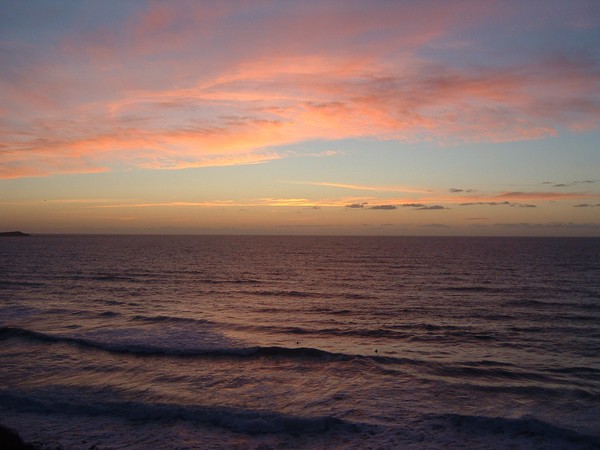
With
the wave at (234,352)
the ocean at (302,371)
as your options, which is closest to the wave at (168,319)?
the ocean at (302,371)

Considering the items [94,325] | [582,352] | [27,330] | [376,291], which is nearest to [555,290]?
[376,291]

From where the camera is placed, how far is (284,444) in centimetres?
1499

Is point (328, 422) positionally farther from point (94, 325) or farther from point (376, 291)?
point (376, 291)

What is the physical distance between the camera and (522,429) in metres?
15.9

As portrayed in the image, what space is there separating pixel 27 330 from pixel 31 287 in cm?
2472

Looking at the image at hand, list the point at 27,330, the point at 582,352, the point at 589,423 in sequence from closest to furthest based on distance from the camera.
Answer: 1. the point at 589,423
2. the point at 582,352
3. the point at 27,330

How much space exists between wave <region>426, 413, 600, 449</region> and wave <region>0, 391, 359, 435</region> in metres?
3.81

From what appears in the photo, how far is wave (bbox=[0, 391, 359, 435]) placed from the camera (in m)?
16.2

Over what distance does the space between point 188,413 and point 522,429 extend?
1202 cm

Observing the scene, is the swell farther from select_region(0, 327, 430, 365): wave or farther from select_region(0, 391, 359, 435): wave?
select_region(0, 391, 359, 435): wave

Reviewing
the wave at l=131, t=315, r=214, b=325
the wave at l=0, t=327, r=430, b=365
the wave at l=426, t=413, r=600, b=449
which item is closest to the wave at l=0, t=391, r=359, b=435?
the wave at l=426, t=413, r=600, b=449

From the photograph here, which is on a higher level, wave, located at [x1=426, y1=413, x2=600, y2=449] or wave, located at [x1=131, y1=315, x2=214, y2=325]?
wave, located at [x1=131, y1=315, x2=214, y2=325]

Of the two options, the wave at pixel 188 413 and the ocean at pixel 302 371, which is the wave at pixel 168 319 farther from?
the wave at pixel 188 413

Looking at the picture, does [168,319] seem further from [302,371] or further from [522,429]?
[522,429]
